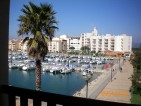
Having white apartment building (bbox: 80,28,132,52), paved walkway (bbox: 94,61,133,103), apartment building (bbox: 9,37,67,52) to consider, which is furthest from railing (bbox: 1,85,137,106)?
white apartment building (bbox: 80,28,132,52)

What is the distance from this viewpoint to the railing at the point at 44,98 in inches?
42.1

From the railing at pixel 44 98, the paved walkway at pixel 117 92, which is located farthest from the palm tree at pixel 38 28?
the railing at pixel 44 98

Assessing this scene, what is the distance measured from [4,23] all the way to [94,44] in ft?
155

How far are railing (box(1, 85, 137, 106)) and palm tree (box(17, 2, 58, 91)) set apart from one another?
7301 mm

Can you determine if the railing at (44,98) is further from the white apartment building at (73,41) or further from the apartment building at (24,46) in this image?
the white apartment building at (73,41)

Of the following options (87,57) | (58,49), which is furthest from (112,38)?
(58,49)

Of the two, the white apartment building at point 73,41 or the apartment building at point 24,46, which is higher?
the white apartment building at point 73,41

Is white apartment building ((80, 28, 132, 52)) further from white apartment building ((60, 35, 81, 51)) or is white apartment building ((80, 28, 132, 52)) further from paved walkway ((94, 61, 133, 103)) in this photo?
paved walkway ((94, 61, 133, 103))

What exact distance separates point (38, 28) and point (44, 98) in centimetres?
784

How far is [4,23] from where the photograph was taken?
157 centimetres

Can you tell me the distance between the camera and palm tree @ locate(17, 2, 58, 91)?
342 inches

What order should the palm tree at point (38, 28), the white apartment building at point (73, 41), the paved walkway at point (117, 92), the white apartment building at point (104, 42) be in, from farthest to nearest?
the white apartment building at point (73, 41) → the white apartment building at point (104, 42) → the paved walkway at point (117, 92) → the palm tree at point (38, 28)

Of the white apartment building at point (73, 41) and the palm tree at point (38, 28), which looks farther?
the white apartment building at point (73, 41)

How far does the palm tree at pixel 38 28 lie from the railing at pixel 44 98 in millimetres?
7301
